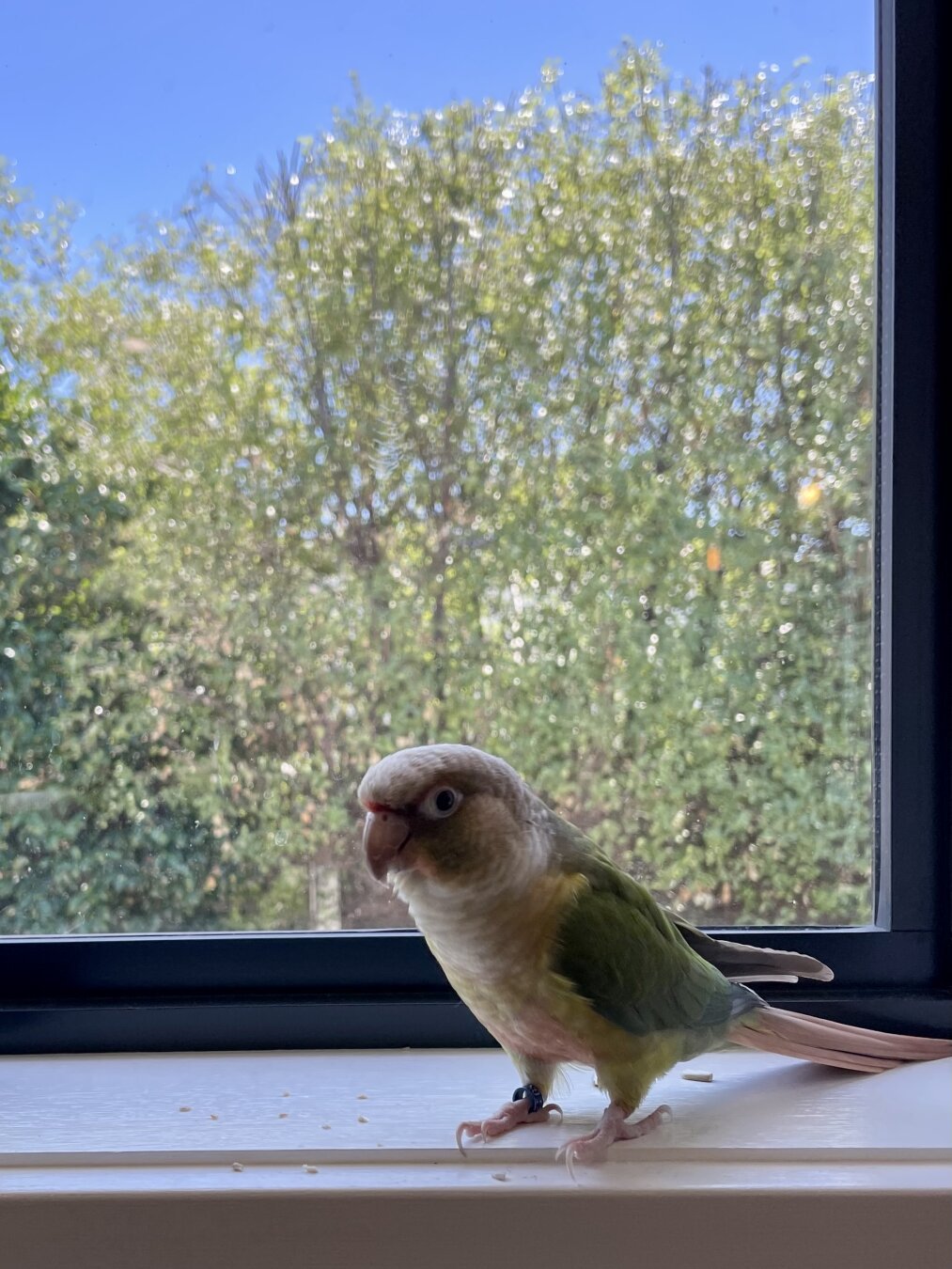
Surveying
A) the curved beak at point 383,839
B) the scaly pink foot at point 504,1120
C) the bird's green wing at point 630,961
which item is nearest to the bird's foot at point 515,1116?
the scaly pink foot at point 504,1120

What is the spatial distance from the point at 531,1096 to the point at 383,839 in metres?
0.28

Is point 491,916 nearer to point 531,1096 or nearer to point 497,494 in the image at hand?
point 531,1096

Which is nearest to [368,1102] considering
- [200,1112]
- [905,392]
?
[200,1112]

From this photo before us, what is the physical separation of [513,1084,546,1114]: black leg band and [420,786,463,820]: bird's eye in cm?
27

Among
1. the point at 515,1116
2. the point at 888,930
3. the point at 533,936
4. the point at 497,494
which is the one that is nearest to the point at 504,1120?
the point at 515,1116

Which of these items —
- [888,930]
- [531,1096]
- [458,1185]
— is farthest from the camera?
[888,930]

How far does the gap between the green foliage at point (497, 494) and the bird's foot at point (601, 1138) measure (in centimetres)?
35

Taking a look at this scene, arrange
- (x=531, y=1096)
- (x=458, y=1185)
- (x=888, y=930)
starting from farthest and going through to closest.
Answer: (x=888, y=930) → (x=531, y=1096) → (x=458, y=1185)

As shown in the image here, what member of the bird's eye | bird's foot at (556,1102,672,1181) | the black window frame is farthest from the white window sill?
the bird's eye

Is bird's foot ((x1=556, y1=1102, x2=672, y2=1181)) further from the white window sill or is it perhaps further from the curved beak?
the curved beak

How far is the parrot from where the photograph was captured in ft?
2.53

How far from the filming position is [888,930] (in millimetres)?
1093

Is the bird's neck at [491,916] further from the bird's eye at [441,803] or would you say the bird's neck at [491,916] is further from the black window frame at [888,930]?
the black window frame at [888,930]

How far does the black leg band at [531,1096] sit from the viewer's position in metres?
0.85
